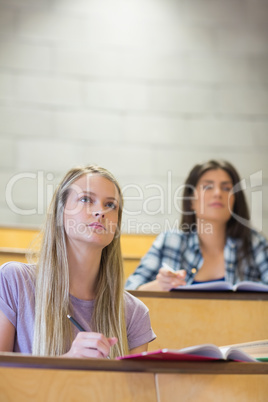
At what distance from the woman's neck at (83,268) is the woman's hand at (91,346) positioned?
35 cm

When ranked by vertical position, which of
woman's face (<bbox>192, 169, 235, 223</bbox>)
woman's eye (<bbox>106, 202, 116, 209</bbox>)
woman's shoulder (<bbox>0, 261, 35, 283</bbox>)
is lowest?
woman's shoulder (<bbox>0, 261, 35, 283</bbox>)

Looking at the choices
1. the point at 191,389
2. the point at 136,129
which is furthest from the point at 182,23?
the point at 191,389

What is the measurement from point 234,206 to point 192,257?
14.0 inches

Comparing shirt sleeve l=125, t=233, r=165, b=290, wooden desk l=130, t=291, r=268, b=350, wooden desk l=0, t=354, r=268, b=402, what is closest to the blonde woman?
wooden desk l=130, t=291, r=268, b=350

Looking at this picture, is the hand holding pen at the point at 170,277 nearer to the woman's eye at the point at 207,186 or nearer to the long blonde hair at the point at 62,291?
the long blonde hair at the point at 62,291

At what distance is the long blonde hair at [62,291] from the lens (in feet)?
4.17

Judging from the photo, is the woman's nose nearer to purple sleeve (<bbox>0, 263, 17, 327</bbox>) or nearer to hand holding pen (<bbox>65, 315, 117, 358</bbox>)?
purple sleeve (<bbox>0, 263, 17, 327</bbox>)

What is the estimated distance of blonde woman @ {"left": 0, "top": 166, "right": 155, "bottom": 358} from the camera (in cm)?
129

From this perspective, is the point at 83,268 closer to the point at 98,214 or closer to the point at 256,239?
the point at 98,214

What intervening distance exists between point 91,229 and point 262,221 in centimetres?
182

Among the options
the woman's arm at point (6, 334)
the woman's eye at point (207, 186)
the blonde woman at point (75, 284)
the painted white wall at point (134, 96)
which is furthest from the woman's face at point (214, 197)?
the woman's arm at point (6, 334)

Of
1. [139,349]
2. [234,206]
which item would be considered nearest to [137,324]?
[139,349]

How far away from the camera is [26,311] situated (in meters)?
1.31

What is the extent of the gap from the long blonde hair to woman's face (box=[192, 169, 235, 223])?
2.94ft
